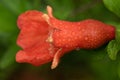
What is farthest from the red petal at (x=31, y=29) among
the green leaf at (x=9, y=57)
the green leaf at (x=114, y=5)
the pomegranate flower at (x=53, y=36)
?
the green leaf at (x=9, y=57)

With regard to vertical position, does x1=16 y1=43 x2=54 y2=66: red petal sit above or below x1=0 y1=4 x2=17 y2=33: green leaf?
above

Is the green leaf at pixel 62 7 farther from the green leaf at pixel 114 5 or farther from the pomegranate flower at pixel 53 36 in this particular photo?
the green leaf at pixel 114 5

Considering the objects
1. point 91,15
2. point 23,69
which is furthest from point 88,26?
point 23,69

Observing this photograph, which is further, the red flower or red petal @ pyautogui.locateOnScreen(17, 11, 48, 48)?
red petal @ pyautogui.locateOnScreen(17, 11, 48, 48)

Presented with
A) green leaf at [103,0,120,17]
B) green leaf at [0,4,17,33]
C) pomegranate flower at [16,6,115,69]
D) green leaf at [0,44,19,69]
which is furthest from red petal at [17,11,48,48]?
green leaf at [0,4,17,33]

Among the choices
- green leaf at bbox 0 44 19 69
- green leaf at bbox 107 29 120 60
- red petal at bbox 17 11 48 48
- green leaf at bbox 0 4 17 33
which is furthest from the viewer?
green leaf at bbox 0 4 17 33

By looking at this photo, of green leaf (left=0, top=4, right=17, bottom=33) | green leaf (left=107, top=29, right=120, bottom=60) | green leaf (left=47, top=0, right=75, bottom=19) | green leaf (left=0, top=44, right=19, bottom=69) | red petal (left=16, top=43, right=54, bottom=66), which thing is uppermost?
green leaf (left=107, top=29, right=120, bottom=60)

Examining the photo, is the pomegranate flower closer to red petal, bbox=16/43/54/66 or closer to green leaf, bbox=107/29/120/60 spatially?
red petal, bbox=16/43/54/66

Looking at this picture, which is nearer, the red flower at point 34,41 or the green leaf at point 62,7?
the red flower at point 34,41

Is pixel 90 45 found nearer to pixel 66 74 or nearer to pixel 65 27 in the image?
pixel 65 27

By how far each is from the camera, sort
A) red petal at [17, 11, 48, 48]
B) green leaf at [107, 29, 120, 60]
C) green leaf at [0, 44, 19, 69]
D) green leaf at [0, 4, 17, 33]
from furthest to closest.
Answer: green leaf at [0, 4, 17, 33], green leaf at [0, 44, 19, 69], red petal at [17, 11, 48, 48], green leaf at [107, 29, 120, 60]
